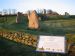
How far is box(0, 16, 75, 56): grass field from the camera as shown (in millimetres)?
8913

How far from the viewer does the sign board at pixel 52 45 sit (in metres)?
7.45

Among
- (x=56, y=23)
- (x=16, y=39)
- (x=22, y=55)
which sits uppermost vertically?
(x=56, y=23)

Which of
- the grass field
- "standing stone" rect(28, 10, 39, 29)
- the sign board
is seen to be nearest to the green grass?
the grass field

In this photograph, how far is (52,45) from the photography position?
758cm

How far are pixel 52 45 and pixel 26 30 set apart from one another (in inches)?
76.0

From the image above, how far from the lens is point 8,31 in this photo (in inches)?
374

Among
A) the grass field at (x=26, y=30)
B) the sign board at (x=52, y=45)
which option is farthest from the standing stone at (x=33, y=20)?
the sign board at (x=52, y=45)

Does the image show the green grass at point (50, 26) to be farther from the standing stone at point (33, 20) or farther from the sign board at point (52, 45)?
the sign board at point (52, 45)

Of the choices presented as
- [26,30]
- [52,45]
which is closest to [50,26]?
[26,30]

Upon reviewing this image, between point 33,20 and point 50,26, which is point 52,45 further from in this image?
point 33,20

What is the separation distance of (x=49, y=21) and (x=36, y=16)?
22.5 inches

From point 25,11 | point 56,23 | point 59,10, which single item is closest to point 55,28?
point 56,23

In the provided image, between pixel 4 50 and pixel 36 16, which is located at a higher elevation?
pixel 36 16

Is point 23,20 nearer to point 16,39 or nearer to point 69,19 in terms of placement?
point 16,39
